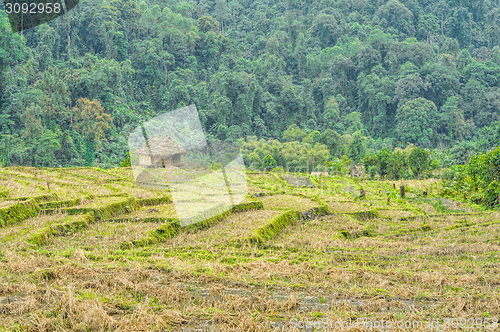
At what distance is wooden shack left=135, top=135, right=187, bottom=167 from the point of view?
2111cm

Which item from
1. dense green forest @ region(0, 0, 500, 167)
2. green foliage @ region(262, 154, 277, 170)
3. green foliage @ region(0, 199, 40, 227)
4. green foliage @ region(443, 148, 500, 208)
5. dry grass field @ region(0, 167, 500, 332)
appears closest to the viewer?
dry grass field @ region(0, 167, 500, 332)

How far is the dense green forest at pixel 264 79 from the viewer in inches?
Answer: 1277

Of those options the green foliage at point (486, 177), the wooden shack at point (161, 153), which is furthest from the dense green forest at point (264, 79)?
the green foliage at point (486, 177)

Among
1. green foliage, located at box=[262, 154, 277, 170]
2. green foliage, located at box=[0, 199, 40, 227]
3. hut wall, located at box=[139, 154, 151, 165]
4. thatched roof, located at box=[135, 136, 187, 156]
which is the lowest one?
green foliage, located at box=[262, 154, 277, 170]

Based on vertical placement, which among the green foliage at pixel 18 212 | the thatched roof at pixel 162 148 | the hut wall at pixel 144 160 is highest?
the green foliage at pixel 18 212

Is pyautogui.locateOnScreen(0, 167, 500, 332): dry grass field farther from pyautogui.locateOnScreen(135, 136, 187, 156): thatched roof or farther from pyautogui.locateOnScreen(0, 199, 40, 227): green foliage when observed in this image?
pyautogui.locateOnScreen(135, 136, 187, 156): thatched roof

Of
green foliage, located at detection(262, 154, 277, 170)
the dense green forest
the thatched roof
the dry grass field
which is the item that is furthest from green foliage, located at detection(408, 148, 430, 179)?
the dry grass field

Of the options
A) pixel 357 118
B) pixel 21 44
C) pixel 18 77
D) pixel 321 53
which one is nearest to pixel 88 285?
pixel 18 77

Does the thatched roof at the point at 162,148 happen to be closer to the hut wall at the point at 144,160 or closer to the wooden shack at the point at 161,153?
the wooden shack at the point at 161,153

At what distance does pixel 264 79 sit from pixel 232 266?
48056 mm

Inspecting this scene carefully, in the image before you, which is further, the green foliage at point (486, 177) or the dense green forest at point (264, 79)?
the dense green forest at point (264, 79)

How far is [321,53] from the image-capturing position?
59875mm

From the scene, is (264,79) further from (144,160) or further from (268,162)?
(144,160)

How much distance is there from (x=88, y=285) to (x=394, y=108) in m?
50.0
